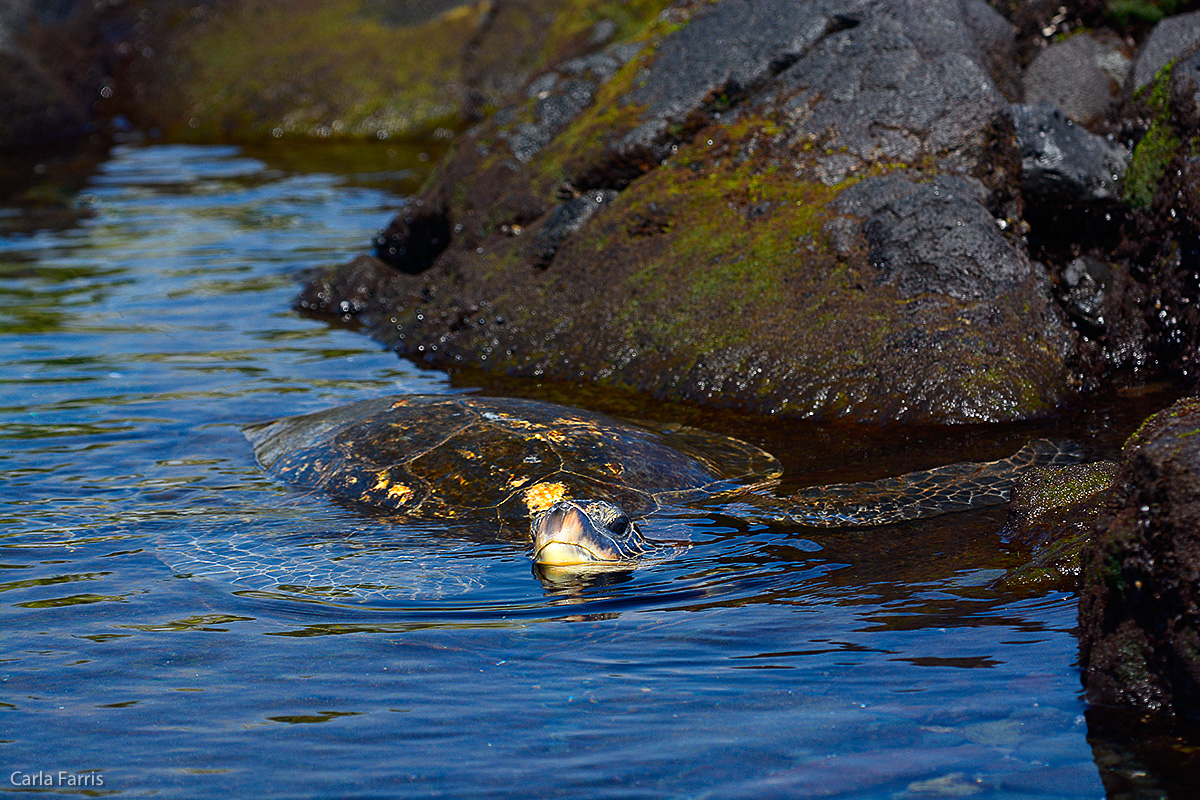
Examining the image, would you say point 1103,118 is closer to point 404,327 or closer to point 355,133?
point 404,327

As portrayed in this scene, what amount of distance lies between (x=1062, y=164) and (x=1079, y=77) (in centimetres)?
146

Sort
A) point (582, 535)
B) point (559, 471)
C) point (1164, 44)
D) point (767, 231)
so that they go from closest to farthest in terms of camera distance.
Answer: point (582, 535), point (559, 471), point (767, 231), point (1164, 44)

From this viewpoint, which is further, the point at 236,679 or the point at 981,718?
the point at 236,679

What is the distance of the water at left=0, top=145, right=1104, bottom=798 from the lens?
332 centimetres

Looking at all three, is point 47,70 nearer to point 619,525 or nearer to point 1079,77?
point 1079,77

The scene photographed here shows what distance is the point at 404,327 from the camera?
30.4ft

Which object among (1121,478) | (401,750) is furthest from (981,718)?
(401,750)

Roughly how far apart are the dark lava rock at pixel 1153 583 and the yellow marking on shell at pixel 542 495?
239 centimetres

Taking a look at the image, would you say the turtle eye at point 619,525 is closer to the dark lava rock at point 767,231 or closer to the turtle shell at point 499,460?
the turtle shell at point 499,460

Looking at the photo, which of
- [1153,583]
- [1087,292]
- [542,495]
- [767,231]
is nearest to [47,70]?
[767,231]

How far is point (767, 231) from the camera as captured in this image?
799cm

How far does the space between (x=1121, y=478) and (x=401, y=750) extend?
2321 millimetres

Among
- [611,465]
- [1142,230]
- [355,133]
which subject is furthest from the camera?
[355,133]

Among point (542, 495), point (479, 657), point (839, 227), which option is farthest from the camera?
point (839, 227)
